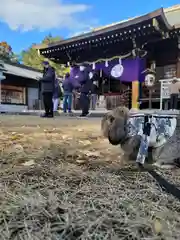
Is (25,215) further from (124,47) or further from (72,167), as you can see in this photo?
(124,47)

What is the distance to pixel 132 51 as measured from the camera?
10.6m

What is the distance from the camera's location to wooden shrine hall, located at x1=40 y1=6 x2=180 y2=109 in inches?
373

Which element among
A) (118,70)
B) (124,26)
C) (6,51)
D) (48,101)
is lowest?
(48,101)

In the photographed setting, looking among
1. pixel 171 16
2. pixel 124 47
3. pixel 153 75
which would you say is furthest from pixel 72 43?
pixel 171 16

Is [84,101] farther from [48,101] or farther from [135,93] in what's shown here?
[135,93]

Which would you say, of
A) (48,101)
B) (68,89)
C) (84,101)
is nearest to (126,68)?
(68,89)

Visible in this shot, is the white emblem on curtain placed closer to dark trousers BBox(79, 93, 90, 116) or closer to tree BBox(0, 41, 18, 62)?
dark trousers BBox(79, 93, 90, 116)

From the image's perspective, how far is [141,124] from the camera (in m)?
1.87

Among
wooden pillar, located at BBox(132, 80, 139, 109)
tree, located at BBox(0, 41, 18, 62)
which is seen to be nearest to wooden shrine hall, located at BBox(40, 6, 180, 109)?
wooden pillar, located at BBox(132, 80, 139, 109)

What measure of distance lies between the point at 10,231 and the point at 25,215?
0.35 feet

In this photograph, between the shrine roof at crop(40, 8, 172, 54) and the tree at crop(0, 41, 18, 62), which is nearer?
the shrine roof at crop(40, 8, 172, 54)

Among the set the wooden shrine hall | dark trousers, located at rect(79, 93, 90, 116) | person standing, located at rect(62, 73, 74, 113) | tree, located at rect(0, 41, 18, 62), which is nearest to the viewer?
dark trousers, located at rect(79, 93, 90, 116)

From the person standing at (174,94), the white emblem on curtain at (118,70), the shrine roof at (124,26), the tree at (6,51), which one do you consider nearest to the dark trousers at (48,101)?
the shrine roof at (124,26)

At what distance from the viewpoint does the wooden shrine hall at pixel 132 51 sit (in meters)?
9.47
